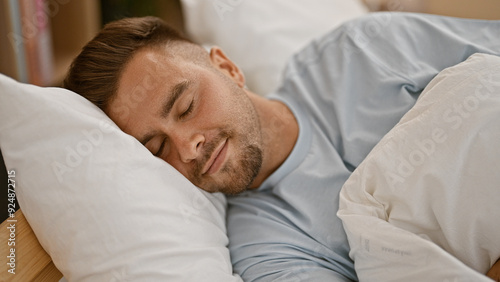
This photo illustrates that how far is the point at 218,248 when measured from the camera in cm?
100

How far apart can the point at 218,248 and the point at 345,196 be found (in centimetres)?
30

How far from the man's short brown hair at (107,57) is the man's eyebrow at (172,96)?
140mm

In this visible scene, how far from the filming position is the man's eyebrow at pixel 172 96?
1.07 m

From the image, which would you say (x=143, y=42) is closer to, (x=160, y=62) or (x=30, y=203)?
(x=160, y=62)

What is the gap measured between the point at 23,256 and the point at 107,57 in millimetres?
497

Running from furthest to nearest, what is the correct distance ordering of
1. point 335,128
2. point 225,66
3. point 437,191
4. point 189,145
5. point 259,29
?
point 259,29
point 225,66
point 335,128
point 189,145
point 437,191

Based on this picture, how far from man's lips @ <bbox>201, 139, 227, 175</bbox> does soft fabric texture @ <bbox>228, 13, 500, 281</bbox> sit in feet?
0.57

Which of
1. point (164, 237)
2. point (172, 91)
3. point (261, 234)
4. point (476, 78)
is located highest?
point (476, 78)

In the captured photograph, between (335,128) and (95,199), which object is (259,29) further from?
(95,199)

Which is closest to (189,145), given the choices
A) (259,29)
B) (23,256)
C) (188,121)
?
(188,121)

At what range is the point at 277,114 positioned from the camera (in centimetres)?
129

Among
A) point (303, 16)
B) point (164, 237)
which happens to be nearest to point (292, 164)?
point (164, 237)

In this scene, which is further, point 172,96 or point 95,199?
point 172,96

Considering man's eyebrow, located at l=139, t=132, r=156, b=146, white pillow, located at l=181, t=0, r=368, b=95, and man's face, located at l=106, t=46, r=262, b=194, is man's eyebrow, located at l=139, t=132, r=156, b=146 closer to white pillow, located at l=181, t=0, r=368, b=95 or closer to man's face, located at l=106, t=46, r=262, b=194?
man's face, located at l=106, t=46, r=262, b=194
